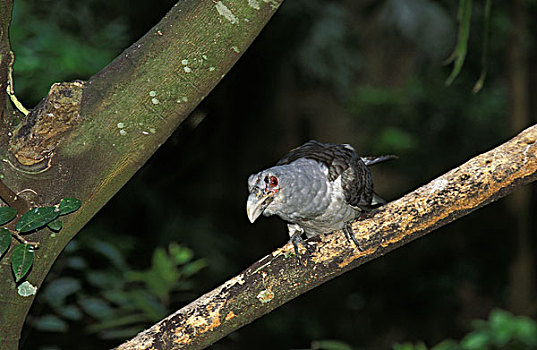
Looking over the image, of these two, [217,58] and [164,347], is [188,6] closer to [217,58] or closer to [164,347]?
[217,58]

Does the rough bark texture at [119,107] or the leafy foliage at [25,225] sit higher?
the rough bark texture at [119,107]

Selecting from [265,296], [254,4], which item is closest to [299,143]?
[265,296]

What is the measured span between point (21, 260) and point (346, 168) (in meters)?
1.19

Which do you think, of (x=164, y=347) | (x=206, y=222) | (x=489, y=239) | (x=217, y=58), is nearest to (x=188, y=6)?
(x=217, y=58)

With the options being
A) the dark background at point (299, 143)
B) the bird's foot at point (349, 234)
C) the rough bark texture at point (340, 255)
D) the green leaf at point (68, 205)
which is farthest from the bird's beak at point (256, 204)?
the green leaf at point (68, 205)

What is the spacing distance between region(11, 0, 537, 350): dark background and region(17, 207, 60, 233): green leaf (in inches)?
31.3

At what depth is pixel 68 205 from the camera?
54.3 inches

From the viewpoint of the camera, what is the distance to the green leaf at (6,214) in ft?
4.34

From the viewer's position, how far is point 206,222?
190 inches

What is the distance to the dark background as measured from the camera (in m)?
3.28

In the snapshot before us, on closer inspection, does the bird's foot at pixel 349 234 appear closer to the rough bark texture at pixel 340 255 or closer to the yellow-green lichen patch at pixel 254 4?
the rough bark texture at pixel 340 255

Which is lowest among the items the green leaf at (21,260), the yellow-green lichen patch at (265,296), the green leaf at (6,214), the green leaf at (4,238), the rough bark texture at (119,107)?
the yellow-green lichen patch at (265,296)

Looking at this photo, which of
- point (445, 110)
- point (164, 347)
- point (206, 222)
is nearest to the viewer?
point (164, 347)

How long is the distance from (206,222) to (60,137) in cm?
344
